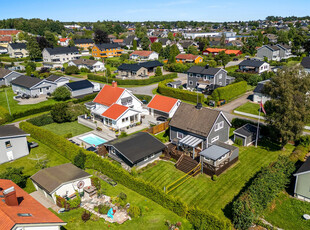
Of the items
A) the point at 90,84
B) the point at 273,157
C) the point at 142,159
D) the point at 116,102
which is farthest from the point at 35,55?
the point at 273,157

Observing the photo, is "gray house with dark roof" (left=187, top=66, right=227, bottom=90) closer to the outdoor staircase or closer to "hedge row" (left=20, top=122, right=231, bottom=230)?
the outdoor staircase

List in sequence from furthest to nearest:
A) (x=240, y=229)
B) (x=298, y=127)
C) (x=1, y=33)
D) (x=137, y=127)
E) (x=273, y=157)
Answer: (x=1, y=33)
(x=137, y=127)
(x=273, y=157)
(x=298, y=127)
(x=240, y=229)

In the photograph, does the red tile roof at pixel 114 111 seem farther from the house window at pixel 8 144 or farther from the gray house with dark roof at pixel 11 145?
the house window at pixel 8 144

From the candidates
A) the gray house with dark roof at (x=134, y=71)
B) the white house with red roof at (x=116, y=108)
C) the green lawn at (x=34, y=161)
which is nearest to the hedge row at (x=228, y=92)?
the white house with red roof at (x=116, y=108)

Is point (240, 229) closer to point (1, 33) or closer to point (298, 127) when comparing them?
point (298, 127)

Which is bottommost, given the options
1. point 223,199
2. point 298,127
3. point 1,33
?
point 223,199

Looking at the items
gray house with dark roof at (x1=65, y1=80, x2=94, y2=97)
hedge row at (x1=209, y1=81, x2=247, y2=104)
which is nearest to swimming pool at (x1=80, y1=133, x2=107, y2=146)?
gray house with dark roof at (x1=65, y1=80, x2=94, y2=97)

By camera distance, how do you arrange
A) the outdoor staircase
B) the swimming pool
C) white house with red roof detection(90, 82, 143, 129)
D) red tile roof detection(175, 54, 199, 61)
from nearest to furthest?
the outdoor staircase, the swimming pool, white house with red roof detection(90, 82, 143, 129), red tile roof detection(175, 54, 199, 61)
